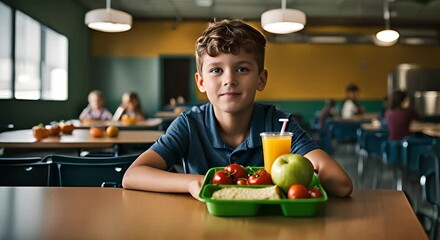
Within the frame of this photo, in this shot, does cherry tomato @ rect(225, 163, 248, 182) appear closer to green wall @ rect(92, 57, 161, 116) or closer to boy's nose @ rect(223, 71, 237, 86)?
boy's nose @ rect(223, 71, 237, 86)

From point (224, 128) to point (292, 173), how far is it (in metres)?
0.56

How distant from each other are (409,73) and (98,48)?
25.1ft

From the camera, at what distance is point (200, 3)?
31.4ft

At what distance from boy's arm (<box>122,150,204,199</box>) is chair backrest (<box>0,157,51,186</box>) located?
803mm

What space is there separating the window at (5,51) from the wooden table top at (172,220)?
5463 millimetres

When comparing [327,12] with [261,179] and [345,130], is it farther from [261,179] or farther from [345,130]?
[261,179]

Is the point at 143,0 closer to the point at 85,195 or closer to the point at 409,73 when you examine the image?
the point at 409,73

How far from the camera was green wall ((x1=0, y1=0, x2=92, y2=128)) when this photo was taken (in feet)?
21.7

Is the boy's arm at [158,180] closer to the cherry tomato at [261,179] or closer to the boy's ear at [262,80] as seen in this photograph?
the cherry tomato at [261,179]

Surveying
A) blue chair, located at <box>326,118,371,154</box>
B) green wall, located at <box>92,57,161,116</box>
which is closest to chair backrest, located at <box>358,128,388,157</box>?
blue chair, located at <box>326,118,371,154</box>

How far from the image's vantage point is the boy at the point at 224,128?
1207 mm

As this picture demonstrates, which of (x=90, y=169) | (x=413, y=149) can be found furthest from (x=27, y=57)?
(x=90, y=169)

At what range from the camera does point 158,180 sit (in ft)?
3.92

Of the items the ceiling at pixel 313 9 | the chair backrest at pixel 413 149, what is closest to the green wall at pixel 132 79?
the ceiling at pixel 313 9
